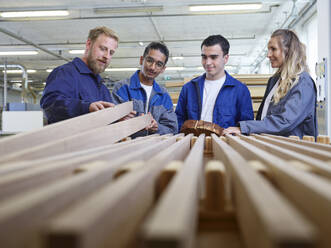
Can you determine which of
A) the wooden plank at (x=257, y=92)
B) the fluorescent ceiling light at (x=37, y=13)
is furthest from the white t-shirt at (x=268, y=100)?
the fluorescent ceiling light at (x=37, y=13)

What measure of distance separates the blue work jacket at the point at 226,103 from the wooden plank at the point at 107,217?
2.73 m

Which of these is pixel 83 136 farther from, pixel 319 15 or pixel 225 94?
pixel 319 15

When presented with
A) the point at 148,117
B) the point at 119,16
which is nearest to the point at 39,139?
the point at 148,117

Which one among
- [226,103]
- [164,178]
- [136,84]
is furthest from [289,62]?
[164,178]

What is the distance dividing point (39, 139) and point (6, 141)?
0.17 meters

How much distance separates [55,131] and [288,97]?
207 cm

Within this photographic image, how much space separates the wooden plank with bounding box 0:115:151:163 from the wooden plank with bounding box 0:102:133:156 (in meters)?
0.07

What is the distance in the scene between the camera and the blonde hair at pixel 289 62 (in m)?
2.66

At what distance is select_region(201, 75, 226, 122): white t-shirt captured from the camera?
3.41 meters

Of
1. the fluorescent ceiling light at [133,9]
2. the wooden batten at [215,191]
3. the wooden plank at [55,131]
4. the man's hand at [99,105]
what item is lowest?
the wooden batten at [215,191]

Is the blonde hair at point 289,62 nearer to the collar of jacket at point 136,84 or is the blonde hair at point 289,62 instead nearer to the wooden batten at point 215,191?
the collar of jacket at point 136,84

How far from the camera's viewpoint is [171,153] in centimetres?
101

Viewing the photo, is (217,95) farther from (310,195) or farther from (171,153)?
(310,195)

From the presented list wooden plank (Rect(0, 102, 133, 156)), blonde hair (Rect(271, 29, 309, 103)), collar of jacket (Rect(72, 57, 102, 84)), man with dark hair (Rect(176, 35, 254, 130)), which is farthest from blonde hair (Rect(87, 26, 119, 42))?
blonde hair (Rect(271, 29, 309, 103))
